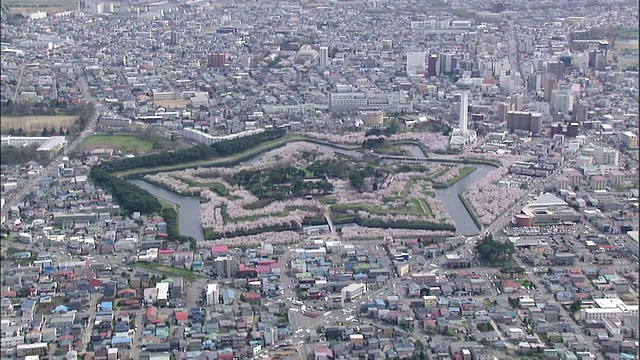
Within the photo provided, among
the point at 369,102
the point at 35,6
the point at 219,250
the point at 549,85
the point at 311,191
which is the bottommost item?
the point at 219,250

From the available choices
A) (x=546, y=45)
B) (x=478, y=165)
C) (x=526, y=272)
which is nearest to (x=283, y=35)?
(x=546, y=45)

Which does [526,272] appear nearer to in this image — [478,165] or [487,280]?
[487,280]

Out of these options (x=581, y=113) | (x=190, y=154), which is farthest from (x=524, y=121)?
(x=190, y=154)

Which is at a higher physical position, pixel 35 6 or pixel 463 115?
pixel 35 6

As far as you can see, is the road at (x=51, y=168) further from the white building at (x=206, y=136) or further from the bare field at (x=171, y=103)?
the white building at (x=206, y=136)

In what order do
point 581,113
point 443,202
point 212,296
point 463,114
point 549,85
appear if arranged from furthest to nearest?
point 549,85
point 581,113
point 463,114
point 443,202
point 212,296

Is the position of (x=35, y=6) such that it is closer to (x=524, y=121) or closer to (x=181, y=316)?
→ (x=524, y=121)

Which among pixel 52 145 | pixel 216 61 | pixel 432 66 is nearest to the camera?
pixel 52 145

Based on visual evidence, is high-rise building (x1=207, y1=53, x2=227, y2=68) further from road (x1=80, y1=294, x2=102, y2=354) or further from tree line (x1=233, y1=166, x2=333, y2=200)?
road (x1=80, y1=294, x2=102, y2=354)

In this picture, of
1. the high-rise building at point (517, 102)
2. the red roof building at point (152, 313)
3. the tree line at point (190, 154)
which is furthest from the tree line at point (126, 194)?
the high-rise building at point (517, 102)
